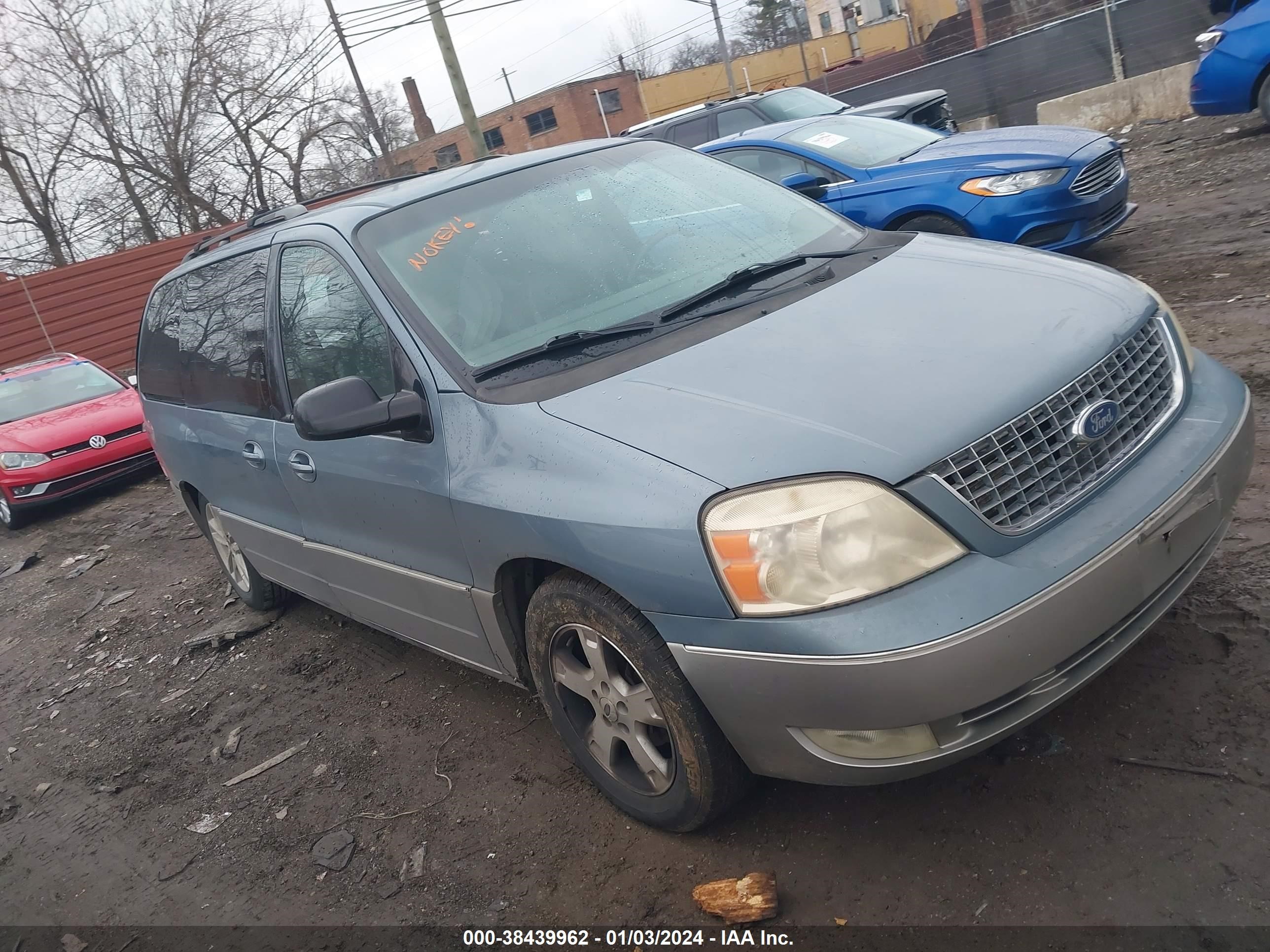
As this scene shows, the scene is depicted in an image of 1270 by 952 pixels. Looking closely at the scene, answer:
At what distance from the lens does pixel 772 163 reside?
7.82 m

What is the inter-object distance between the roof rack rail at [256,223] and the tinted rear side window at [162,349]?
19 centimetres

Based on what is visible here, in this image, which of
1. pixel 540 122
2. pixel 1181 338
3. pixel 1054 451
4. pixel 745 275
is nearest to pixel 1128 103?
pixel 1181 338

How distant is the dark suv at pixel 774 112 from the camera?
36.8 feet

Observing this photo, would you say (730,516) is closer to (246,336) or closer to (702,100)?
(246,336)

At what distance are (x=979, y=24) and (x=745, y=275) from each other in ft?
83.9

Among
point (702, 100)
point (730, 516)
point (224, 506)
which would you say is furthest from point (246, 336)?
point (702, 100)

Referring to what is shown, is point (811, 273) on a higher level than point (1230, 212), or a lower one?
higher

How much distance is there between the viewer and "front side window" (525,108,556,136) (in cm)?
4981

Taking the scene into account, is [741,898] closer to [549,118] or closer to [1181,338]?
[1181,338]

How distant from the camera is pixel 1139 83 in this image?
13.2 meters

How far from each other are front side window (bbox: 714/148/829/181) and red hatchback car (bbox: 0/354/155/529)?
6.01 metres

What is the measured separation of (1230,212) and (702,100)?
134ft

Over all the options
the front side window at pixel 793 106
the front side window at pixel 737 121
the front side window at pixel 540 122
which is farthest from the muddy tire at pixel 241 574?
the front side window at pixel 540 122

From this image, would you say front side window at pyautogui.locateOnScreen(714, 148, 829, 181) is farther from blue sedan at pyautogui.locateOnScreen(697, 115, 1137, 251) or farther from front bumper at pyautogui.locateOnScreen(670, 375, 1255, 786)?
front bumper at pyautogui.locateOnScreen(670, 375, 1255, 786)
